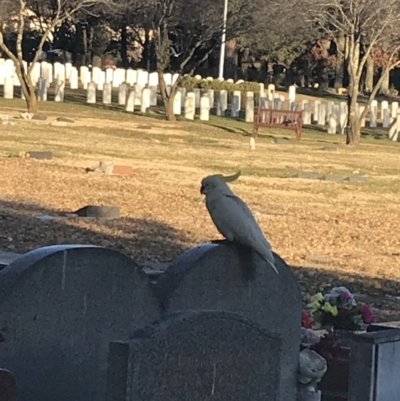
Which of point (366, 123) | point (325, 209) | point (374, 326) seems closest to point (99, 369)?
point (374, 326)

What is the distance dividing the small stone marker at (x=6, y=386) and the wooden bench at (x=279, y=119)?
33600 mm

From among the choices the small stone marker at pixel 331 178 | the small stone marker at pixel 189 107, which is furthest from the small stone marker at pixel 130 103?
the small stone marker at pixel 331 178

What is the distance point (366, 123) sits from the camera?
Answer: 53.7 metres

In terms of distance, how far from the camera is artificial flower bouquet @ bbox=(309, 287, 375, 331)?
8.59 meters

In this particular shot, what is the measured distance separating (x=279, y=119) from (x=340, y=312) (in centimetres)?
3203

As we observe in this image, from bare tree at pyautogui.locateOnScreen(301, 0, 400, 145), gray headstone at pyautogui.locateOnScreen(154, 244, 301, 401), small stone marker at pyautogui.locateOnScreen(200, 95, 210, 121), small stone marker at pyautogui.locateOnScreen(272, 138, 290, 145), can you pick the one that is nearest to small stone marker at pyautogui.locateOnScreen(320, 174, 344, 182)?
small stone marker at pyautogui.locateOnScreen(272, 138, 290, 145)

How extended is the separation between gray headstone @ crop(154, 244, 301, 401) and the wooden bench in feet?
104

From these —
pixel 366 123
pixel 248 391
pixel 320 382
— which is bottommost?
pixel 366 123

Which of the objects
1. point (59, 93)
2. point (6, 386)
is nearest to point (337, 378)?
point (6, 386)

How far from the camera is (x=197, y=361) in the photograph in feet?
18.0

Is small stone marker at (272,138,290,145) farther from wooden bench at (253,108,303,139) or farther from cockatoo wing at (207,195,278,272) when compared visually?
cockatoo wing at (207,195,278,272)

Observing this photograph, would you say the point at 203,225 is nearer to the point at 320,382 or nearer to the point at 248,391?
the point at 320,382

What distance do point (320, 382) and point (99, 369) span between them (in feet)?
6.19

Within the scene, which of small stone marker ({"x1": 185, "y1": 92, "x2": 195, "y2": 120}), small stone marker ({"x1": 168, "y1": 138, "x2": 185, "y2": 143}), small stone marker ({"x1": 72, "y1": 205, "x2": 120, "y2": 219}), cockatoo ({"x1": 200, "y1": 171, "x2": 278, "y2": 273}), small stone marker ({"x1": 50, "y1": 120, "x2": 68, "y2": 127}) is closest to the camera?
cockatoo ({"x1": 200, "y1": 171, "x2": 278, "y2": 273})
